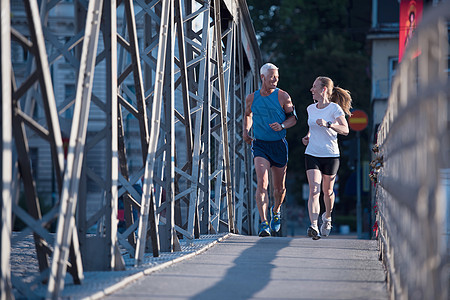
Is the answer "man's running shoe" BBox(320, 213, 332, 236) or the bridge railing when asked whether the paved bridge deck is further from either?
the bridge railing

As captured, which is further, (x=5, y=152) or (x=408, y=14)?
(x=408, y=14)

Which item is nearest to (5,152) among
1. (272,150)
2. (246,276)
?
(246,276)

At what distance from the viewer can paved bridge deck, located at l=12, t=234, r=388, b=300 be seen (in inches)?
203

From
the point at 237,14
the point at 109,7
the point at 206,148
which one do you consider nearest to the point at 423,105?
the point at 109,7

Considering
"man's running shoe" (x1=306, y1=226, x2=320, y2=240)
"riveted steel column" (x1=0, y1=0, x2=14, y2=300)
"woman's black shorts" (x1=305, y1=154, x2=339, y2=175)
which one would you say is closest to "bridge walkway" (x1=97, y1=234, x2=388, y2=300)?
"man's running shoe" (x1=306, y1=226, x2=320, y2=240)

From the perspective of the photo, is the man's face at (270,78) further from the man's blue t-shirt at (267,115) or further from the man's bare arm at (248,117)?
the man's bare arm at (248,117)

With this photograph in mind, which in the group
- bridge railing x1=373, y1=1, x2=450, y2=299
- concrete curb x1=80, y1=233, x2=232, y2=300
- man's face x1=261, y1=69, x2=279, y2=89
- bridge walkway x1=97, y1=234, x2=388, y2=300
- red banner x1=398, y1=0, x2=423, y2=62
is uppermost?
red banner x1=398, y1=0, x2=423, y2=62

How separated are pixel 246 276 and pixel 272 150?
4.01 metres

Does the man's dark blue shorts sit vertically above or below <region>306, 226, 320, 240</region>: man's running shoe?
above

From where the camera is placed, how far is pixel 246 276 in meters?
6.02

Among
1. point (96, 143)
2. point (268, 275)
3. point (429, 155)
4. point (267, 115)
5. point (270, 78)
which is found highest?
point (270, 78)

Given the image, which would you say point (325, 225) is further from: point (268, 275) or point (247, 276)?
point (247, 276)

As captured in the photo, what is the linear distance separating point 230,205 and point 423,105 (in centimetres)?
869

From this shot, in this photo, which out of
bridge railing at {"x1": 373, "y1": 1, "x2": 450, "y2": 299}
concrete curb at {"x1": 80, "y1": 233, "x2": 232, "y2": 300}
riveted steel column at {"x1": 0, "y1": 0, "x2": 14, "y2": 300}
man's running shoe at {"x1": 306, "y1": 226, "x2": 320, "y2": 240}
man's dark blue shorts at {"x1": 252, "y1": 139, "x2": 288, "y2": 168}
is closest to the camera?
bridge railing at {"x1": 373, "y1": 1, "x2": 450, "y2": 299}
